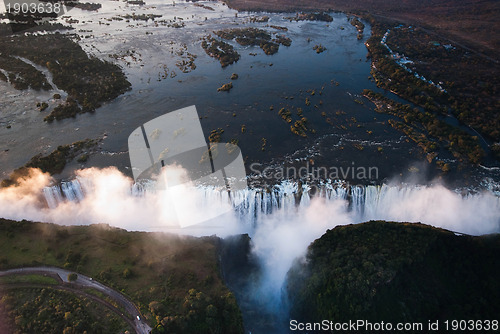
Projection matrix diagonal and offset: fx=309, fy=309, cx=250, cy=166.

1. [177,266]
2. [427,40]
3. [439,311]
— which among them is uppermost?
[427,40]

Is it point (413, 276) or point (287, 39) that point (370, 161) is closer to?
point (413, 276)

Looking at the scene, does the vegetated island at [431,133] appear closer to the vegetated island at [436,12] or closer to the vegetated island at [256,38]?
the vegetated island at [256,38]

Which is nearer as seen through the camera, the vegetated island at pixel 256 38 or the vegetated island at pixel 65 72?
the vegetated island at pixel 65 72

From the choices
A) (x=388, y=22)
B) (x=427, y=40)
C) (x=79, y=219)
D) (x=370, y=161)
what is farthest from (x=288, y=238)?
(x=388, y=22)

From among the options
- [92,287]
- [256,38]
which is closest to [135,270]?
[92,287]

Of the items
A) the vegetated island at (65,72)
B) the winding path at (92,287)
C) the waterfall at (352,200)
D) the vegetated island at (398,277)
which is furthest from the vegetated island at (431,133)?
the vegetated island at (65,72)

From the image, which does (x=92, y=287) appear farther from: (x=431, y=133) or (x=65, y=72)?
(x=65, y=72)
